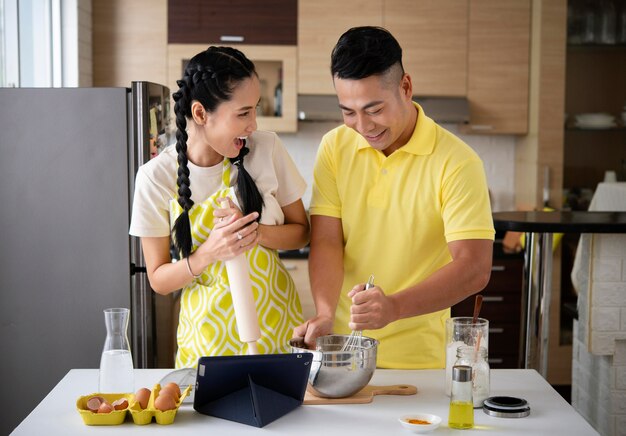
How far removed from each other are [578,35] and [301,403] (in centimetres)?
366

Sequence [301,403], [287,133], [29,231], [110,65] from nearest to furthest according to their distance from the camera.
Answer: [301,403] < [29,231] < [110,65] < [287,133]

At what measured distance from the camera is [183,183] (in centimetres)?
199

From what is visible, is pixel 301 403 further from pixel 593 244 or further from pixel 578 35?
pixel 578 35

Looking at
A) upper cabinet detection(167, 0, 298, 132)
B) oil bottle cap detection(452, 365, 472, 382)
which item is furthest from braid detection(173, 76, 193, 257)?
upper cabinet detection(167, 0, 298, 132)

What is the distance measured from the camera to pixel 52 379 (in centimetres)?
285

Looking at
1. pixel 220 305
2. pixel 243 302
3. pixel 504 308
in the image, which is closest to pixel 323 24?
pixel 504 308

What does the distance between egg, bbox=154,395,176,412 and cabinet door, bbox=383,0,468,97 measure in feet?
11.3

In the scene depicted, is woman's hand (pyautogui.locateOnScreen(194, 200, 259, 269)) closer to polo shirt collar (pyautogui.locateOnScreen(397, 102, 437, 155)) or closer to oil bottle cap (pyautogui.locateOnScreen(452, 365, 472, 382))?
polo shirt collar (pyautogui.locateOnScreen(397, 102, 437, 155))

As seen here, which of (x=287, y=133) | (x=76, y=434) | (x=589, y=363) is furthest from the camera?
(x=287, y=133)

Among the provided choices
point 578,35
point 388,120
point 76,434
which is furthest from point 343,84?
point 578,35

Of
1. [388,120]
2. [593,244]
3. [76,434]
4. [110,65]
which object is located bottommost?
[76,434]

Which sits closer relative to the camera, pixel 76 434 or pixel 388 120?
pixel 76 434

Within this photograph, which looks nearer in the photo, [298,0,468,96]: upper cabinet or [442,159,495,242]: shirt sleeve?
[442,159,495,242]: shirt sleeve

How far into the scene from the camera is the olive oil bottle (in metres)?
1.58
